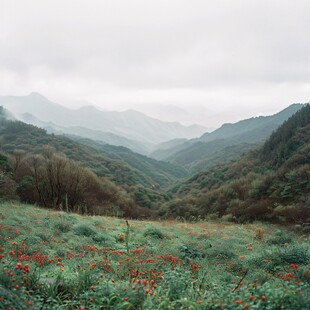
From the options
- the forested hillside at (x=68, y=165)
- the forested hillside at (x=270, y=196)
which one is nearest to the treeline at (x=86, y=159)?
the forested hillside at (x=68, y=165)

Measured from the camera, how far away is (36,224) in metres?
10.9

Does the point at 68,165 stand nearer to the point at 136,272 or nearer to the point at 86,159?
the point at 136,272

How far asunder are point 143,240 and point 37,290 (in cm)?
693

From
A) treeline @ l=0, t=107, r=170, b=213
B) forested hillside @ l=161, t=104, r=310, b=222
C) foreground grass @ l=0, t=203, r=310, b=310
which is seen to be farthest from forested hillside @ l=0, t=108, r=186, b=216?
foreground grass @ l=0, t=203, r=310, b=310

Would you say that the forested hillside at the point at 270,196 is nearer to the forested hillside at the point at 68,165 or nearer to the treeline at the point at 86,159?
the forested hillside at the point at 68,165

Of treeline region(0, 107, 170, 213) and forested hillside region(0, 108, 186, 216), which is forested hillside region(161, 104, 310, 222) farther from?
treeline region(0, 107, 170, 213)

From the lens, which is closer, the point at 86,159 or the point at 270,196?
the point at 270,196

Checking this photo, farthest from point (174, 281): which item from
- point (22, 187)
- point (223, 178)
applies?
point (223, 178)

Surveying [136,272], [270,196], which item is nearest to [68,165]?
[270,196]

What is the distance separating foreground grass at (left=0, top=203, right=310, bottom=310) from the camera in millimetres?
3883

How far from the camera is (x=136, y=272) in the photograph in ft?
18.5

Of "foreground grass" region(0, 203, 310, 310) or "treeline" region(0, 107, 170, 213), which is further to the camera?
"treeline" region(0, 107, 170, 213)

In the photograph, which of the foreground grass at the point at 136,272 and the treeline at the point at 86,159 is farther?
the treeline at the point at 86,159

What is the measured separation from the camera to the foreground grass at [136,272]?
153 inches
